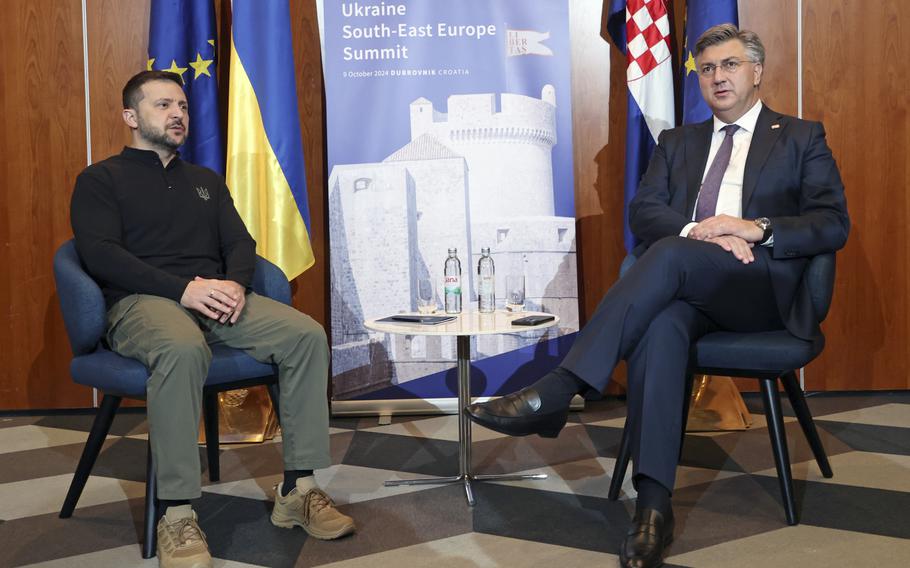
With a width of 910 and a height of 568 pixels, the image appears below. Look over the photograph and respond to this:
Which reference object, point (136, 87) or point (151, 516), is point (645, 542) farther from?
point (136, 87)

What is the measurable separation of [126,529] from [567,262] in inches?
88.4

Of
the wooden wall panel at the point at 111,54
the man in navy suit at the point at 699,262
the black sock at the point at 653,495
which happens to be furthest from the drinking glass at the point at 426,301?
the wooden wall panel at the point at 111,54

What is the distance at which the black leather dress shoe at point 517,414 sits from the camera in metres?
2.06

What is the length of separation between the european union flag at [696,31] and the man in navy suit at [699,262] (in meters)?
0.70

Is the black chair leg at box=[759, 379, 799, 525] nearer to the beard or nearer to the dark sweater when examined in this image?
the dark sweater

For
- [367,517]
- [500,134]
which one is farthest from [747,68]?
[367,517]

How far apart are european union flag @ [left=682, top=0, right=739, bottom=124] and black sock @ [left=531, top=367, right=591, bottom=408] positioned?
72.2 inches

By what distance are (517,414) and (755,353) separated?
0.74 meters

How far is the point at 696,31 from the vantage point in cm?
362

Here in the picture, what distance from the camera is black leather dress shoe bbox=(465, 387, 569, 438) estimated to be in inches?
81.3

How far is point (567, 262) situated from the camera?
3.90 metres

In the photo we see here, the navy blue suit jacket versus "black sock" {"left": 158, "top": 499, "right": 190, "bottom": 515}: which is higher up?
the navy blue suit jacket

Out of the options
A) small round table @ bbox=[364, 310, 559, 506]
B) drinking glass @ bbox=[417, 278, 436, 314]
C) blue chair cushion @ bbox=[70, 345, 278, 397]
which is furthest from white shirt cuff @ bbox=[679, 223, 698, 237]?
blue chair cushion @ bbox=[70, 345, 278, 397]

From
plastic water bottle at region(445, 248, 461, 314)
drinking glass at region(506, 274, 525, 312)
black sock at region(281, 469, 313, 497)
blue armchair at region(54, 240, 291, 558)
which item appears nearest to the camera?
blue armchair at region(54, 240, 291, 558)
